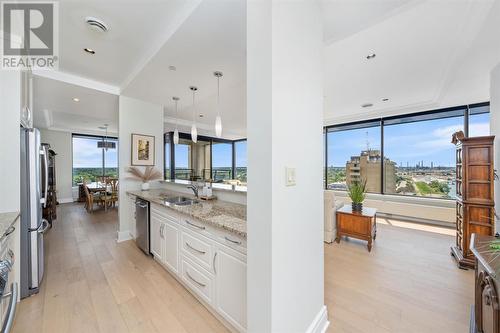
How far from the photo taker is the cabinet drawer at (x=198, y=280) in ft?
5.73

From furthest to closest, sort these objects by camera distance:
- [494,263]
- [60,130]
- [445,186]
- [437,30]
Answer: [60,130] → [445,186] → [437,30] → [494,263]

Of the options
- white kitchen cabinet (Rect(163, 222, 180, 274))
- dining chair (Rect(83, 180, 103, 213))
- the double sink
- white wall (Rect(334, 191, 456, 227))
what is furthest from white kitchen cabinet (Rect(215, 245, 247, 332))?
dining chair (Rect(83, 180, 103, 213))

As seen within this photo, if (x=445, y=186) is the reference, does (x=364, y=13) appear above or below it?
above

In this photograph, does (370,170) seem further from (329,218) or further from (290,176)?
(290,176)

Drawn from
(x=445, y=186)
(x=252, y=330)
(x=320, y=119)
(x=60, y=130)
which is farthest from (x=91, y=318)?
(x=60, y=130)

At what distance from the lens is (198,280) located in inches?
73.5

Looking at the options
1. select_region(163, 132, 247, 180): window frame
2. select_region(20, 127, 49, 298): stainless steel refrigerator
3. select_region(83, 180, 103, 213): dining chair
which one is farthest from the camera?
select_region(163, 132, 247, 180): window frame

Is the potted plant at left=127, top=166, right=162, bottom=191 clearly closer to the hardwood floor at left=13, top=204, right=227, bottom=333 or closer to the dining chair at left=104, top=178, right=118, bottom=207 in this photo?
the hardwood floor at left=13, top=204, right=227, bottom=333

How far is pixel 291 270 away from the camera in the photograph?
1.22 meters

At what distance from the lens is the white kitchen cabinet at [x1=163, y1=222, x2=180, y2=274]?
221cm

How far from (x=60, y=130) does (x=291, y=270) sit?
30.7 ft

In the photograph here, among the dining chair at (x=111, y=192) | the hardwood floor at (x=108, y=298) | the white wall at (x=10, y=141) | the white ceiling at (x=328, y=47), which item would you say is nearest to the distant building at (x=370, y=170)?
the white ceiling at (x=328, y=47)

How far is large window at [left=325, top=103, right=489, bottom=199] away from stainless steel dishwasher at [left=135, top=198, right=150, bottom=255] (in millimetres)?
4361

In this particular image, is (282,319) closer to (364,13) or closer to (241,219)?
(241,219)
